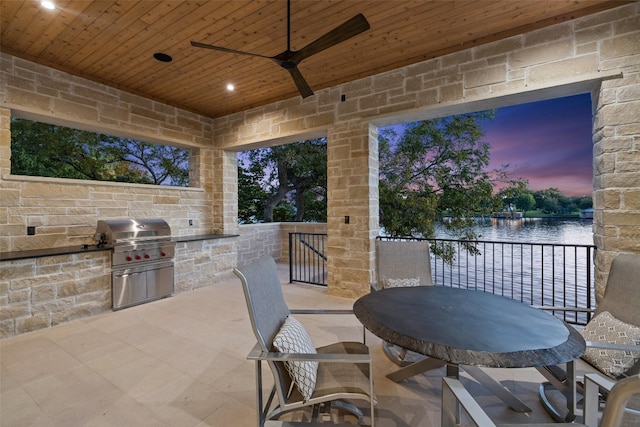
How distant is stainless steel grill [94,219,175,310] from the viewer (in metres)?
3.65

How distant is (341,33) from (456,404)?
7.90ft

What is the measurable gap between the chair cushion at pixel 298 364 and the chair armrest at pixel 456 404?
0.64 metres

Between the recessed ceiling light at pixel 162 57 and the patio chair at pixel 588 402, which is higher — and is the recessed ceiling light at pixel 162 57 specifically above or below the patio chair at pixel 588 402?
above

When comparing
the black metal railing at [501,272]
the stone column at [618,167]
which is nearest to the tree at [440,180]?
the black metal railing at [501,272]

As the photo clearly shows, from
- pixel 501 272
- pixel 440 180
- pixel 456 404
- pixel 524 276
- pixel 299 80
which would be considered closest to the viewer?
pixel 456 404

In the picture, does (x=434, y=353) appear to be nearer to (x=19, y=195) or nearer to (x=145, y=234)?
(x=145, y=234)

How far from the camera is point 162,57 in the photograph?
132 inches

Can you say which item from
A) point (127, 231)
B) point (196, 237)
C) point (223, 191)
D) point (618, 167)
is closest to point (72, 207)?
point (127, 231)

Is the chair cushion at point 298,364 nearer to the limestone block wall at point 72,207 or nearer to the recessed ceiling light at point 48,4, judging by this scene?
the limestone block wall at point 72,207

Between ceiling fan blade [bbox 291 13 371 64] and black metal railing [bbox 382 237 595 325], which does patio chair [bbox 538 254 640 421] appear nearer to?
black metal railing [bbox 382 237 595 325]

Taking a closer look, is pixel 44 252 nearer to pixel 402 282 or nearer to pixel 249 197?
pixel 402 282

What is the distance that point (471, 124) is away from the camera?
6.45 m

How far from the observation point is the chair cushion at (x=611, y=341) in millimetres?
1512

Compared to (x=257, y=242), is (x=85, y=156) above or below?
above
